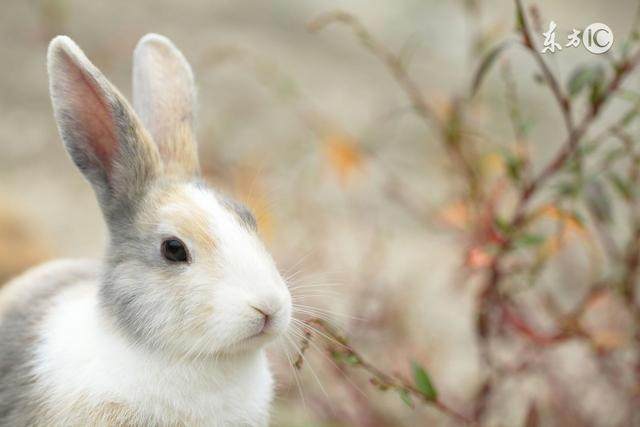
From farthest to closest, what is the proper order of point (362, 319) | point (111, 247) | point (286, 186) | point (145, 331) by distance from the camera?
point (286, 186), point (362, 319), point (111, 247), point (145, 331)

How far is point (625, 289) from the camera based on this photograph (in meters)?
1.90

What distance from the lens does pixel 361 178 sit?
12.5 ft

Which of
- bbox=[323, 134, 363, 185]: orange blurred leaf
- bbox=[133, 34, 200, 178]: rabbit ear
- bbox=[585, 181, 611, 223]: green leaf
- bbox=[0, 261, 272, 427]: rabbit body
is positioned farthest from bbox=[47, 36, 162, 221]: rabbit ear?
bbox=[323, 134, 363, 185]: orange blurred leaf

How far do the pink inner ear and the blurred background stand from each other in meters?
0.31

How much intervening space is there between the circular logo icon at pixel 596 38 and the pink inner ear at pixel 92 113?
89cm

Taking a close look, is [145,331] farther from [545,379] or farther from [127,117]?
[545,379]

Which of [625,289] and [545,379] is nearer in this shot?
[625,289]

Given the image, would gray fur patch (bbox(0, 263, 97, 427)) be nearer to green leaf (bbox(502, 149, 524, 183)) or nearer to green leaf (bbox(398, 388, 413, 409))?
green leaf (bbox(398, 388, 413, 409))

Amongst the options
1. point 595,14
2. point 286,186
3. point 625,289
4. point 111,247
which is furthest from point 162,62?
point 595,14

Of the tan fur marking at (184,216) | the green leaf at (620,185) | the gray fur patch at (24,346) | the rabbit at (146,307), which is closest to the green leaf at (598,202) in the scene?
the green leaf at (620,185)

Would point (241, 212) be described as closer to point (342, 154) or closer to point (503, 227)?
point (503, 227)

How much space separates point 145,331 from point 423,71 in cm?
380

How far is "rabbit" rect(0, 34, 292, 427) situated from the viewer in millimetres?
1418


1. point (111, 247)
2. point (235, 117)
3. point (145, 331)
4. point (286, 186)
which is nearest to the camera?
A: point (145, 331)
